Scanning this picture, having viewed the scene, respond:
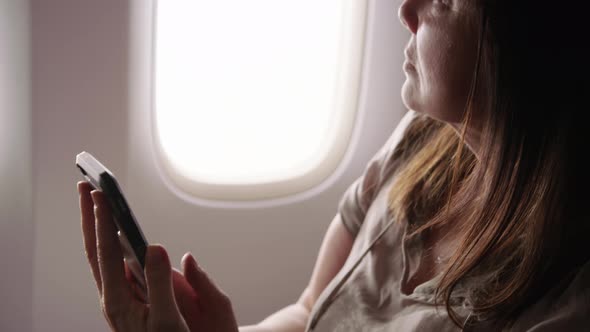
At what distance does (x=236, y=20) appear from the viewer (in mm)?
1225

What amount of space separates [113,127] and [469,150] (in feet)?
1.91

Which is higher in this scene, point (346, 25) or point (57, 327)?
point (346, 25)

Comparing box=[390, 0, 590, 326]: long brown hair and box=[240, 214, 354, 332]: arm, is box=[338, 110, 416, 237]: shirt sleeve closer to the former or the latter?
box=[240, 214, 354, 332]: arm

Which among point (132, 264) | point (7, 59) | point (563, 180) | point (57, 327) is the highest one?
Result: point (7, 59)

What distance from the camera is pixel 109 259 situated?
2.42 feet

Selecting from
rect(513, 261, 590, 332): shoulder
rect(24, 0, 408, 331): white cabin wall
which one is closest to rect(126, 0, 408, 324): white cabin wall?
rect(24, 0, 408, 331): white cabin wall

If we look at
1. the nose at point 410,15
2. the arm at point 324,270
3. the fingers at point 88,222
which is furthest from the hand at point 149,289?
the nose at point 410,15

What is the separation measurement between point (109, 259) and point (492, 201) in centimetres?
44

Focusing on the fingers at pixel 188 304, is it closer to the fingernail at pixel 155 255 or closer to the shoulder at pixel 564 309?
the fingernail at pixel 155 255

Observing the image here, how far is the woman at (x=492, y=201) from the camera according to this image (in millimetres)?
739

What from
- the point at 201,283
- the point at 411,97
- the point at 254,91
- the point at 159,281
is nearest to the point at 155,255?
the point at 159,281

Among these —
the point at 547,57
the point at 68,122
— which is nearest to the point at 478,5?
the point at 547,57

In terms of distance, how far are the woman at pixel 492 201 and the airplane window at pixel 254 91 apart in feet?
1.44

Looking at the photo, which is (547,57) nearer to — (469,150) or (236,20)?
(469,150)
